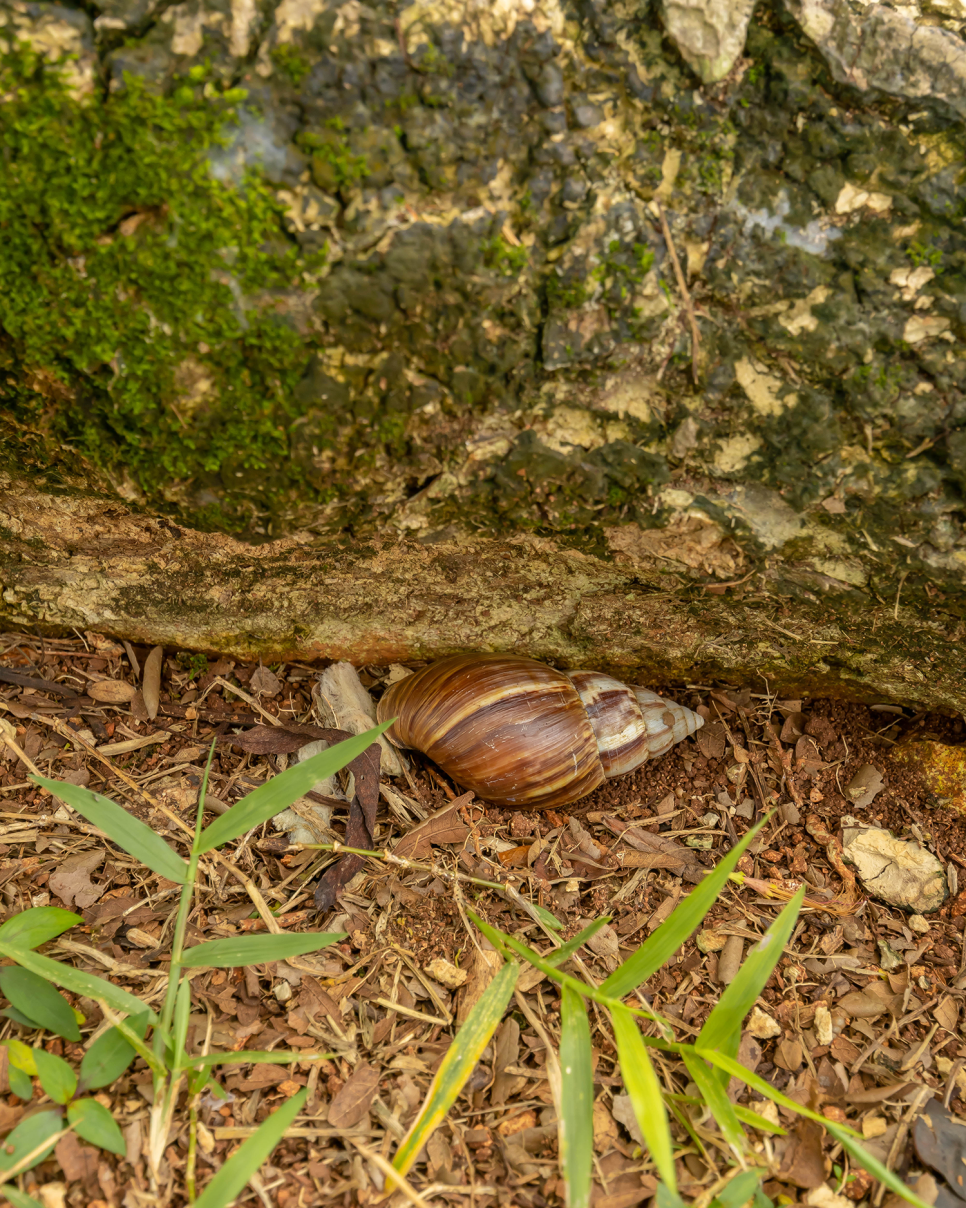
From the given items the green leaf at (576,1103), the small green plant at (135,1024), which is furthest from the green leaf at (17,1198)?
the green leaf at (576,1103)

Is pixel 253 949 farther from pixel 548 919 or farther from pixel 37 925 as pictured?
pixel 548 919

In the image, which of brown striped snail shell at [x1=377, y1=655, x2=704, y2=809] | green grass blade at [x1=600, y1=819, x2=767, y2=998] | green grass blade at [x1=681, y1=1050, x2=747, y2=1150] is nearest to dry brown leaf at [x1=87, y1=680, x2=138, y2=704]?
Answer: brown striped snail shell at [x1=377, y1=655, x2=704, y2=809]

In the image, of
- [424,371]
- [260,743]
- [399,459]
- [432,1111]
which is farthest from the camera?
[260,743]

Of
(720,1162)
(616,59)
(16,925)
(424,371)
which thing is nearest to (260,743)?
(16,925)

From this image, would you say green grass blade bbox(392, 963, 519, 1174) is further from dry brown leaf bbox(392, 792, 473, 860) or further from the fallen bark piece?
the fallen bark piece

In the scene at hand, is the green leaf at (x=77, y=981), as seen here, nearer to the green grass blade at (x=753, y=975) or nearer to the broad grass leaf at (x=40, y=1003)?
the broad grass leaf at (x=40, y=1003)

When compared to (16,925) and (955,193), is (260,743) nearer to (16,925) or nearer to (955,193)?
(16,925)
